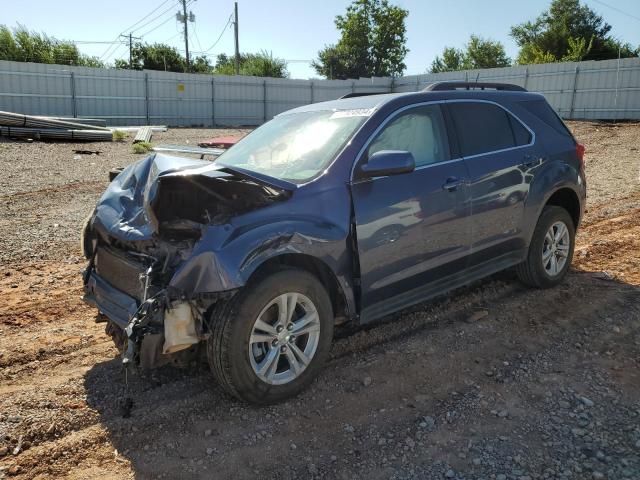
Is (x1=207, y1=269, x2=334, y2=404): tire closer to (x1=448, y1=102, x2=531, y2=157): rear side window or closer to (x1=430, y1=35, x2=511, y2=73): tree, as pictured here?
(x1=448, y1=102, x2=531, y2=157): rear side window

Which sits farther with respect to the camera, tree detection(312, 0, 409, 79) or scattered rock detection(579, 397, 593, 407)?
tree detection(312, 0, 409, 79)

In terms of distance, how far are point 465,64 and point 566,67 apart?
41.9 m

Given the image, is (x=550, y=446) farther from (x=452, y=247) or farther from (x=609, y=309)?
(x=609, y=309)

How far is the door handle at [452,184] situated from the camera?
4137 millimetres

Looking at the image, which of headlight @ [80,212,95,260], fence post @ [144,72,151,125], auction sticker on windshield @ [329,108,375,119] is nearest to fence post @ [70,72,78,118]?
fence post @ [144,72,151,125]

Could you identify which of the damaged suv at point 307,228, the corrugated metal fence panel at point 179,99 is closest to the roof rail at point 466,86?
the damaged suv at point 307,228

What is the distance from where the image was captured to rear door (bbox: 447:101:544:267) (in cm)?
442

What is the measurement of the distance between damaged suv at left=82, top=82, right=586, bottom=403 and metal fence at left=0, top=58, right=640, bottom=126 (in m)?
23.4

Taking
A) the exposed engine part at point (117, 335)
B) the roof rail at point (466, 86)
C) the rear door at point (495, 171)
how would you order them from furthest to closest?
the roof rail at point (466, 86)
the rear door at point (495, 171)
the exposed engine part at point (117, 335)

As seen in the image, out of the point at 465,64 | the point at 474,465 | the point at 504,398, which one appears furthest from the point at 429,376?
the point at 465,64

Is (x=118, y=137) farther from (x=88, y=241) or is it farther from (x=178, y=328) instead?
(x=178, y=328)

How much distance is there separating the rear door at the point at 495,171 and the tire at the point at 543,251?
0.68ft

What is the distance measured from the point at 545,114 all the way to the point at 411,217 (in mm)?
2355

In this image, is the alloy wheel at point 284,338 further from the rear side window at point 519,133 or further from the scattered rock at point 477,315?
the rear side window at point 519,133
